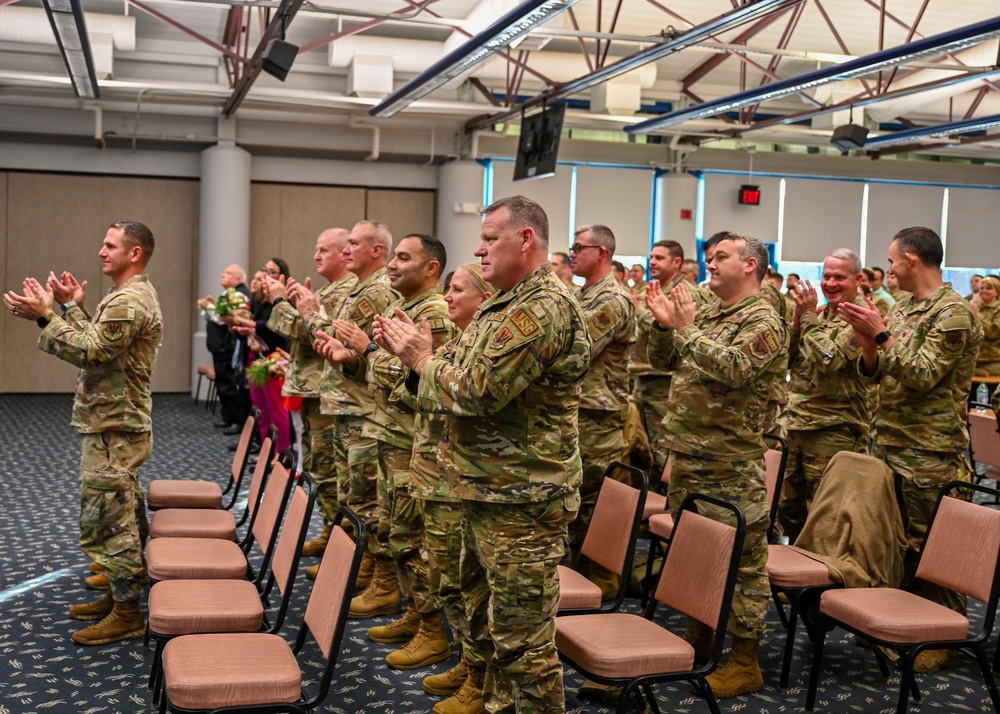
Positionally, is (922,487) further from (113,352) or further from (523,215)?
(113,352)

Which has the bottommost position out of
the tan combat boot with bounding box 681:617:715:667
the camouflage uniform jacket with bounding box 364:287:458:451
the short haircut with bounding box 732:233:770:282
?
the tan combat boot with bounding box 681:617:715:667

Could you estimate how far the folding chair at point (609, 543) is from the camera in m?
3.46

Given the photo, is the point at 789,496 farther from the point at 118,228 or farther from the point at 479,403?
the point at 118,228

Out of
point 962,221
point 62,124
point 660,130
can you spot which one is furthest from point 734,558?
point 962,221

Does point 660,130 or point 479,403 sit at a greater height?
point 660,130

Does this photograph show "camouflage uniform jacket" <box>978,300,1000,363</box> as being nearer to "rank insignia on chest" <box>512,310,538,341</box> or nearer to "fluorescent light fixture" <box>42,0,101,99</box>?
"rank insignia on chest" <box>512,310,538,341</box>

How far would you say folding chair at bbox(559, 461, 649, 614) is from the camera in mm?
3457

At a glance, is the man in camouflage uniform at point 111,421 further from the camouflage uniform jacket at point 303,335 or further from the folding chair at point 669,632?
the folding chair at point 669,632

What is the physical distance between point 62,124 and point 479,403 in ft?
33.5

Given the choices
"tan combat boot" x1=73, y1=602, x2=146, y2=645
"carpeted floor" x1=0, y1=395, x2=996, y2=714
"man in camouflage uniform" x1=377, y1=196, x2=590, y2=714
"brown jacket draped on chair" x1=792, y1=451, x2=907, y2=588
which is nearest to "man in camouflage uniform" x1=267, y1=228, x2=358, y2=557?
"carpeted floor" x1=0, y1=395, x2=996, y2=714

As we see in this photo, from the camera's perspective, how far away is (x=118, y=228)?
4.40 m

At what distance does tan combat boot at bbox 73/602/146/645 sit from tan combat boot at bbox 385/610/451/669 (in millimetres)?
1126

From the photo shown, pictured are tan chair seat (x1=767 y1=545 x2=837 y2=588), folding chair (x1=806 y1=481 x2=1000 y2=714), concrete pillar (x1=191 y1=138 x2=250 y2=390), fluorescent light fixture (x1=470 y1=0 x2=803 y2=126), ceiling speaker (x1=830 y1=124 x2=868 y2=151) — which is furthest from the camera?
concrete pillar (x1=191 y1=138 x2=250 y2=390)

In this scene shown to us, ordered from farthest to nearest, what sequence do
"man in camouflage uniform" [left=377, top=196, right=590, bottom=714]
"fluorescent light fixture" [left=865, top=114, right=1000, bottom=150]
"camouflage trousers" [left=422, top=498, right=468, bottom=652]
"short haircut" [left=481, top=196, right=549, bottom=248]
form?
"fluorescent light fixture" [left=865, top=114, right=1000, bottom=150]
"camouflage trousers" [left=422, top=498, right=468, bottom=652]
"short haircut" [left=481, top=196, right=549, bottom=248]
"man in camouflage uniform" [left=377, top=196, right=590, bottom=714]
